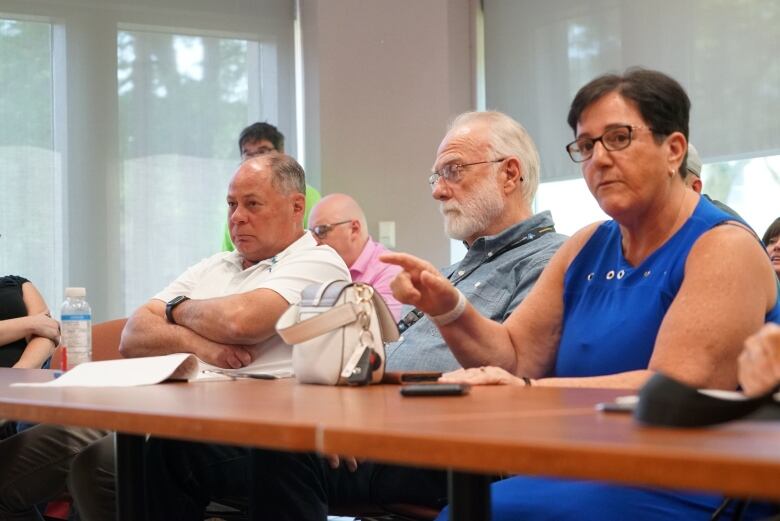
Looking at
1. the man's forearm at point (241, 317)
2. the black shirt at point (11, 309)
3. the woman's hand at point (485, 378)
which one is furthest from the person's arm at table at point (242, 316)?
the black shirt at point (11, 309)

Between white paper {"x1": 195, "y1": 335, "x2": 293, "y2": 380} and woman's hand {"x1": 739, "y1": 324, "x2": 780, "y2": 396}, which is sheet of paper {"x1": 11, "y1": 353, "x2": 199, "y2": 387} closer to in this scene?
white paper {"x1": 195, "y1": 335, "x2": 293, "y2": 380}

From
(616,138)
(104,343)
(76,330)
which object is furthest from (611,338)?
(104,343)

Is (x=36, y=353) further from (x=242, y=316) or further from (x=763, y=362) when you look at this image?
(x=763, y=362)

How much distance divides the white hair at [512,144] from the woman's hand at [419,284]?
907 millimetres

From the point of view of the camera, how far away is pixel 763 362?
1118mm

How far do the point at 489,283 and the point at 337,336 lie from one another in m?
0.87

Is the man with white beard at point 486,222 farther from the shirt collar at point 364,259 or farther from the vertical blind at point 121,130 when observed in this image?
the vertical blind at point 121,130

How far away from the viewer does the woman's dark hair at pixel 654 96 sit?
1.95 meters

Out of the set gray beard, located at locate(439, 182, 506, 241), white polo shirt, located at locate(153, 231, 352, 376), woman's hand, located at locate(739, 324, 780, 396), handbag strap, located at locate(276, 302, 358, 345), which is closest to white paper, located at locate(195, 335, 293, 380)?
white polo shirt, located at locate(153, 231, 352, 376)

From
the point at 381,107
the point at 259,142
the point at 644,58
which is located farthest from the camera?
the point at 381,107

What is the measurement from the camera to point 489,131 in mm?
2885

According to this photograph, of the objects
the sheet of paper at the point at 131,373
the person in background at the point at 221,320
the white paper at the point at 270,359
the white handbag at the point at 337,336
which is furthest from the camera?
the white paper at the point at 270,359

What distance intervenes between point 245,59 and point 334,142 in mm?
691

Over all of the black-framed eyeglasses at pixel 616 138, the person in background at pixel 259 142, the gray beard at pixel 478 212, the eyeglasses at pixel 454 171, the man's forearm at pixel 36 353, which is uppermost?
the person in background at pixel 259 142
